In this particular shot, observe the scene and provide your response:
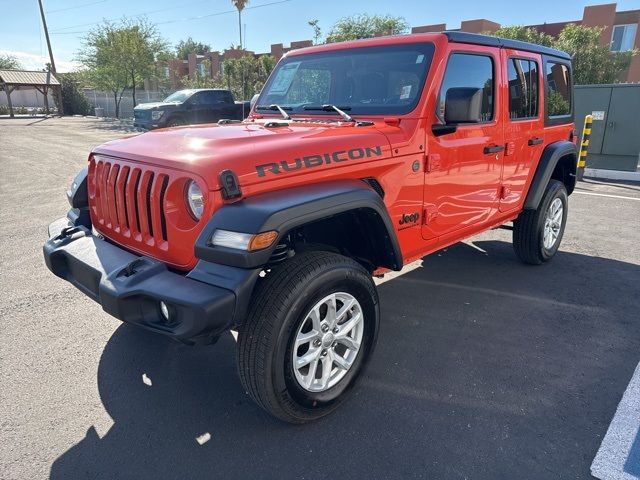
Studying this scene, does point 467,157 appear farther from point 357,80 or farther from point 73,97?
point 73,97

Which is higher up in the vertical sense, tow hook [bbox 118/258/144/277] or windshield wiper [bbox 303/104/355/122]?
windshield wiper [bbox 303/104/355/122]

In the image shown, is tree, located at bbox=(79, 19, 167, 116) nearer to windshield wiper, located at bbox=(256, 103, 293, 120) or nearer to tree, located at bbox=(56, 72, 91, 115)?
tree, located at bbox=(56, 72, 91, 115)

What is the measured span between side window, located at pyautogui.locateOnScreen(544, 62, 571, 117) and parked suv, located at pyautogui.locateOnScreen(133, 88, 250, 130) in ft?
45.6

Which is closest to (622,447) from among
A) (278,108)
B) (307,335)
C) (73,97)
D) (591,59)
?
(307,335)

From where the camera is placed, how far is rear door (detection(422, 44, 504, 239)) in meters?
3.10

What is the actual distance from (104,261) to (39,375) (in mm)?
1031

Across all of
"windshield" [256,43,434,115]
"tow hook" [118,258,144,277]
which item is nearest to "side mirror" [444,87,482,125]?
"windshield" [256,43,434,115]

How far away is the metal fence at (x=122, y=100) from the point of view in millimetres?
33172

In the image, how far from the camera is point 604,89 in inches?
410

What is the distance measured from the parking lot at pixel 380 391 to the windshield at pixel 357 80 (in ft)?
5.44

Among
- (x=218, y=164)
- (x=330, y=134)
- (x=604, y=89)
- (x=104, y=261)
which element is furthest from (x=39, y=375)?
(x=604, y=89)

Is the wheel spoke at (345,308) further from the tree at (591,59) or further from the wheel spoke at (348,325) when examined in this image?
the tree at (591,59)

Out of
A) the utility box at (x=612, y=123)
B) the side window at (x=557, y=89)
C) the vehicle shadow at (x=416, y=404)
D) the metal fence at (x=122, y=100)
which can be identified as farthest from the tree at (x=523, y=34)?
the metal fence at (x=122, y=100)

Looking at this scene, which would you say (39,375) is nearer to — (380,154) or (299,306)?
(299,306)
